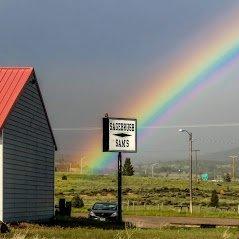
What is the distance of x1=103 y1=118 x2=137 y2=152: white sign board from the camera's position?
3906cm

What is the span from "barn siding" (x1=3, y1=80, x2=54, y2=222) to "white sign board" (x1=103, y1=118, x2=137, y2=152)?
4109 mm

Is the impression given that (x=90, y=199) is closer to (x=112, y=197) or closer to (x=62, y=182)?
(x=112, y=197)

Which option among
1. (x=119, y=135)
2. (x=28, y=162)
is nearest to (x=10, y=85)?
(x=28, y=162)

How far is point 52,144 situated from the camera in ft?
140

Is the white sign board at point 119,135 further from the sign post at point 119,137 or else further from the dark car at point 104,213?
the dark car at point 104,213

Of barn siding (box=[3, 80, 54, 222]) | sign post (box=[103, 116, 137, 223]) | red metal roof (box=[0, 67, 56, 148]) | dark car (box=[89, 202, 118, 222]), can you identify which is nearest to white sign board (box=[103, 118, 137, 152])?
sign post (box=[103, 116, 137, 223])

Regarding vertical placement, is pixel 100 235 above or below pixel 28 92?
below

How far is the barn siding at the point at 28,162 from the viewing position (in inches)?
1282

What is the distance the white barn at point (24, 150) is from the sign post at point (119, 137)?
412cm

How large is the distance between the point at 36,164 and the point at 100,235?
11737 millimetres

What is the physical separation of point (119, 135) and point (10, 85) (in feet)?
26.5

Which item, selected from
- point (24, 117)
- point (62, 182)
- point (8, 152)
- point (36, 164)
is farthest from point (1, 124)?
point (62, 182)

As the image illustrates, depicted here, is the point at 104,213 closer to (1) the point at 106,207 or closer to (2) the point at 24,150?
(1) the point at 106,207

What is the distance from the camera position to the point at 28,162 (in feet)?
120
